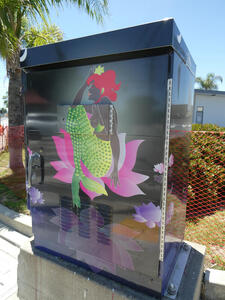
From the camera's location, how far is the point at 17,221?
358cm

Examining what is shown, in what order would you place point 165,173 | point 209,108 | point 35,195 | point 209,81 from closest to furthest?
1. point 165,173
2. point 35,195
3. point 209,108
4. point 209,81

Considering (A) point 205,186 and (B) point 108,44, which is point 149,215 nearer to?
(B) point 108,44

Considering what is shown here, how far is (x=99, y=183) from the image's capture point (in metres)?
1.68

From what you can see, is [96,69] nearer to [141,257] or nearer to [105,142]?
[105,142]

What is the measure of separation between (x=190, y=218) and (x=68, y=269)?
2.75m

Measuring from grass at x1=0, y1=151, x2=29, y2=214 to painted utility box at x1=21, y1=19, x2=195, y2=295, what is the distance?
8.20ft

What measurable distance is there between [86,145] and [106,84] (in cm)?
48

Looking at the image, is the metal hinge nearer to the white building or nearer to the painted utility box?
the painted utility box

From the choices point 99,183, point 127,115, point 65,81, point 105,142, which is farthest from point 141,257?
point 65,81

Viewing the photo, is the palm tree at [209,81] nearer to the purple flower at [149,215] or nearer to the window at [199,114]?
the window at [199,114]

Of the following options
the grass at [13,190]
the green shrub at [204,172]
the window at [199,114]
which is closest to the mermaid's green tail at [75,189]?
the grass at [13,190]

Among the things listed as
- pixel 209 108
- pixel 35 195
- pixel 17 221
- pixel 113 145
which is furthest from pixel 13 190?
pixel 209 108

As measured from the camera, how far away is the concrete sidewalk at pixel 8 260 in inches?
95.4

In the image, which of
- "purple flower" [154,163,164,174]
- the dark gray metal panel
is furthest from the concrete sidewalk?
the dark gray metal panel
